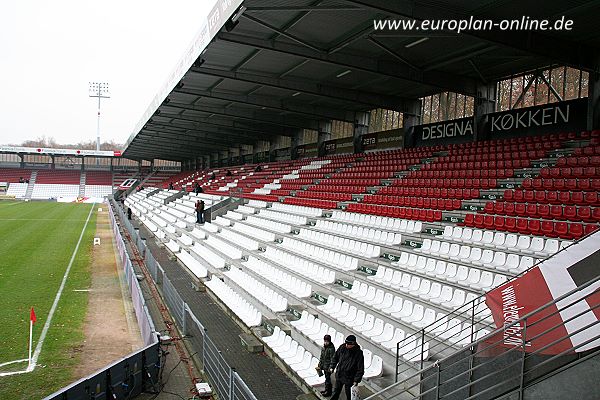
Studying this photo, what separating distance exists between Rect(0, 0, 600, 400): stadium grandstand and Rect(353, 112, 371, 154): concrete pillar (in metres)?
0.08

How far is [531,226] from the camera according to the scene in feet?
28.7

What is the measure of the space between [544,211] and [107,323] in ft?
35.0

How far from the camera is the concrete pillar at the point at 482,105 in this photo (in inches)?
658

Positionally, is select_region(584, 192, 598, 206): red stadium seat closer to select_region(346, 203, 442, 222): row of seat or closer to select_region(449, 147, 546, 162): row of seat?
select_region(346, 203, 442, 222): row of seat

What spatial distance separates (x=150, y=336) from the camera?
871 centimetres

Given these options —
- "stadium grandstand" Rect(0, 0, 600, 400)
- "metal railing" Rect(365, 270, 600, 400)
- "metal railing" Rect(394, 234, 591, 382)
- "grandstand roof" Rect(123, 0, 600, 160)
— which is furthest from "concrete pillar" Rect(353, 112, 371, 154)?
"metal railing" Rect(365, 270, 600, 400)

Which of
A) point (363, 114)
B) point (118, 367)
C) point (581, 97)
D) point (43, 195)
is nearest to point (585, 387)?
point (118, 367)

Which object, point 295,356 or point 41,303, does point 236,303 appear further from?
point 41,303

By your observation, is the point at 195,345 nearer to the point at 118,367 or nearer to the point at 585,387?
the point at 118,367

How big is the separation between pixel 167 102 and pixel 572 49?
17.9 meters

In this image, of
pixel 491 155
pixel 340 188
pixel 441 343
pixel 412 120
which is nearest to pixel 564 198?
pixel 491 155

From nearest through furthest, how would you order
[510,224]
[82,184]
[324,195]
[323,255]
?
[510,224]
[323,255]
[324,195]
[82,184]

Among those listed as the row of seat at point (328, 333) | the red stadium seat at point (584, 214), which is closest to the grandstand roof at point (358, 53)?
the red stadium seat at point (584, 214)

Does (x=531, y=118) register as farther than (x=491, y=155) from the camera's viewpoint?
Yes
